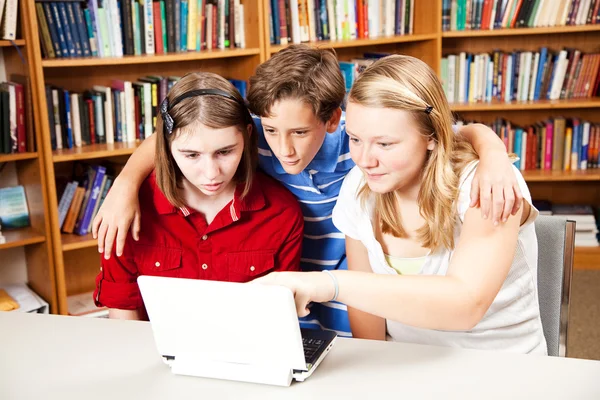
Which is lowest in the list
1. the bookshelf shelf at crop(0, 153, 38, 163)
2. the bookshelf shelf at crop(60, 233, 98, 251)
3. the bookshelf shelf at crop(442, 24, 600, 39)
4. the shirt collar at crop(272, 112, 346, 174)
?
the bookshelf shelf at crop(60, 233, 98, 251)

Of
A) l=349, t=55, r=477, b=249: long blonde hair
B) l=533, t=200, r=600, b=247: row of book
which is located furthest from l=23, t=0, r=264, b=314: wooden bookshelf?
l=533, t=200, r=600, b=247: row of book

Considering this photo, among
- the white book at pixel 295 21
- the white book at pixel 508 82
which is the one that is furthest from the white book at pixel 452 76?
the white book at pixel 295 21

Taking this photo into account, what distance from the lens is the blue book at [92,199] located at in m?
2.87

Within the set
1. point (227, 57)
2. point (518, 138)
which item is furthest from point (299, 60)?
point (518, 138)

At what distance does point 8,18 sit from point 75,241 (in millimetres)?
835

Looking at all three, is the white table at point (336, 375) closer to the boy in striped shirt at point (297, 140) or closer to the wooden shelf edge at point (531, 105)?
the boy in striped shirt at point (297, 140)

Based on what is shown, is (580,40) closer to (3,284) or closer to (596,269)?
(596,269)

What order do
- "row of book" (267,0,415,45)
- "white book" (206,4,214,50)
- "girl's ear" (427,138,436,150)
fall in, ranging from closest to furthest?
"girl's ear" (427,138,436,150) → "white book" (206,4,214,50) → "row of book" (267,0,415,45)

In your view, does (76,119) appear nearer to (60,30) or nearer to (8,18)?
(60,30)

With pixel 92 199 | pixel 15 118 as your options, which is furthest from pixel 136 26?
pixel 92 199

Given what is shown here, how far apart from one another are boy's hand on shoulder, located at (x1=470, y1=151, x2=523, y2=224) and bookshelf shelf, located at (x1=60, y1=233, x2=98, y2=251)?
1811mm

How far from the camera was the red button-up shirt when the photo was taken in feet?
5.65

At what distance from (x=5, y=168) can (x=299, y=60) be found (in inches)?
67.2

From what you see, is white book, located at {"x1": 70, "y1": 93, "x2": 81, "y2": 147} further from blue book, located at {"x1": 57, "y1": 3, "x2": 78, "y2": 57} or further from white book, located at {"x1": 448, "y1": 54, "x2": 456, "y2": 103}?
white book, located at {"x1": 448, "y1": 54, "x2": 456, "y2": 103}
